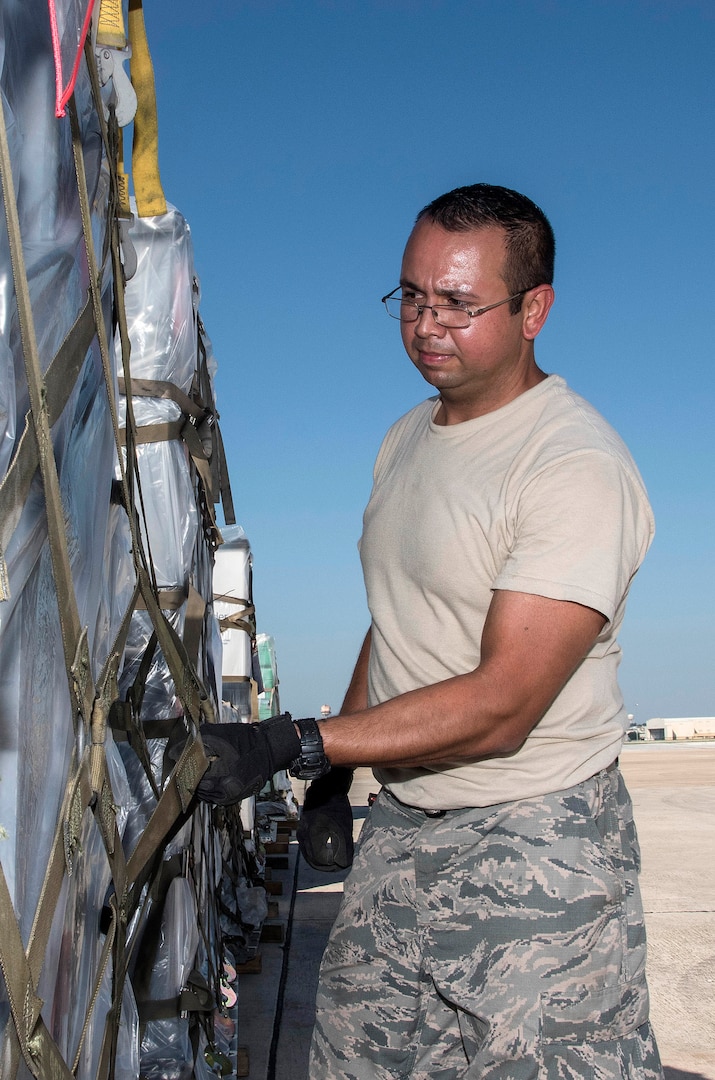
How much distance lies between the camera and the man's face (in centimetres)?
226

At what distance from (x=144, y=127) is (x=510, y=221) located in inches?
32.1

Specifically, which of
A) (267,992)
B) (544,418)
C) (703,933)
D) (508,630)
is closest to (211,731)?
(508,630)

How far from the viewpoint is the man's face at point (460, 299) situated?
226cm

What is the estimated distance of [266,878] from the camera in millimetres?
7227

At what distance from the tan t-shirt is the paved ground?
81.9 inches

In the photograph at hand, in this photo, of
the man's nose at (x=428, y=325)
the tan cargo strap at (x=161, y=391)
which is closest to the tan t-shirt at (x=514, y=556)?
the man's nose at (x=428, y=325)

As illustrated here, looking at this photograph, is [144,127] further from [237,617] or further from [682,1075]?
[237,617]

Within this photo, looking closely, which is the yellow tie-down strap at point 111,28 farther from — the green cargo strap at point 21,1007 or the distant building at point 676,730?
the distant building at point 676,730

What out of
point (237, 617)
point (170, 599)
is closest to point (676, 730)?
point (237, 617)

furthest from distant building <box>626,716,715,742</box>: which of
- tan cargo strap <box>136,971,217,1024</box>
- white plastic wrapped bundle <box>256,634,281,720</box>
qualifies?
tan cargo strap <box>136,971,217,1024</box>

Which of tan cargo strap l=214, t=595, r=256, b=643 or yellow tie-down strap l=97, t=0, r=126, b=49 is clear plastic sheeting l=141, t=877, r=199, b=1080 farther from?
tan cargo strap l=214, t=595, r=256, b=643

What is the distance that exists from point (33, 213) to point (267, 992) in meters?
4.12

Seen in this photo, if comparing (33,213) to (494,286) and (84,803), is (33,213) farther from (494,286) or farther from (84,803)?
(494,286)

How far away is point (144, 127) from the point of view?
8.02 ft
